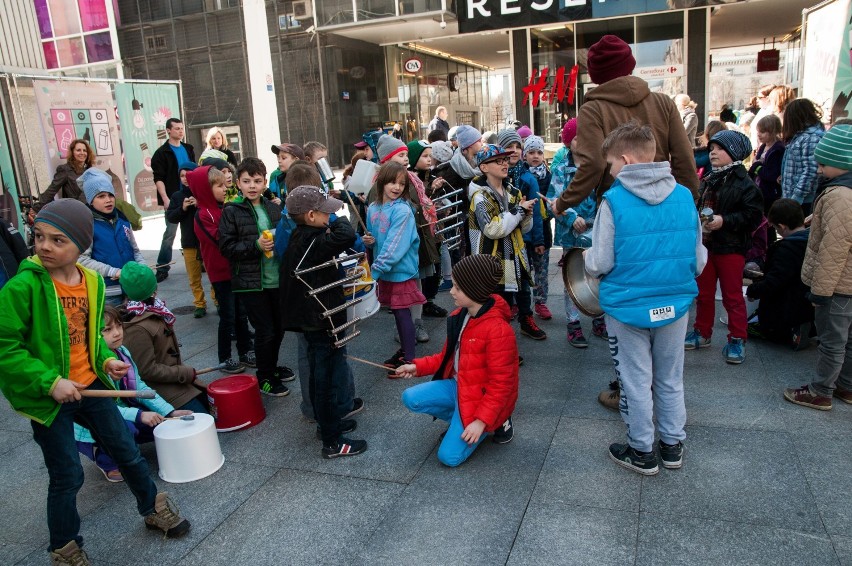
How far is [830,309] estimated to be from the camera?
3.93 m

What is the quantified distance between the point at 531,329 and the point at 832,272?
97.4 inches

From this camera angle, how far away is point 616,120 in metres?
4.01

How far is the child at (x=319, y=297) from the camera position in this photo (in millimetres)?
3795

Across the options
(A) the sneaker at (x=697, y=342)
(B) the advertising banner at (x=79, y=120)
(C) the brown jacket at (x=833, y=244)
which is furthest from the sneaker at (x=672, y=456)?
(B) the advertising banner at (x=79, y=120)

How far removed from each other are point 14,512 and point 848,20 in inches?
400

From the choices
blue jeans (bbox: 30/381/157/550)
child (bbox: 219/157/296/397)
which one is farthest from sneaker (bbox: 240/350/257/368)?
blue jeans (bbox: 30/381/157/550)

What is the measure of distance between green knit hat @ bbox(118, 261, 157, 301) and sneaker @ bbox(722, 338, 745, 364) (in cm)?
432

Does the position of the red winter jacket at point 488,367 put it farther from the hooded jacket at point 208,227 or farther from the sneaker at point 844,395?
the hooded jacket at point 208,227

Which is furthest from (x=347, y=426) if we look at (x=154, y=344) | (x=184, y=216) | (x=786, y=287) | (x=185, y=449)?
(x=184, y=216)

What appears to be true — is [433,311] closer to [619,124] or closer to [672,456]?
[619,124]

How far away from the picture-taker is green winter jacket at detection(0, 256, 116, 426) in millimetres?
2639

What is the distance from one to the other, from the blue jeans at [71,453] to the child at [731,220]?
4.11 meters

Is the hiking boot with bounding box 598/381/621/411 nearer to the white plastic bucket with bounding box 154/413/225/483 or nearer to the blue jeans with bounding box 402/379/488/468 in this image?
the blue jeans with bounding box 402/379/488/468

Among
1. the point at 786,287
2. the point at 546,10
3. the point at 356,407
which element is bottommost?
the point at 356,407
